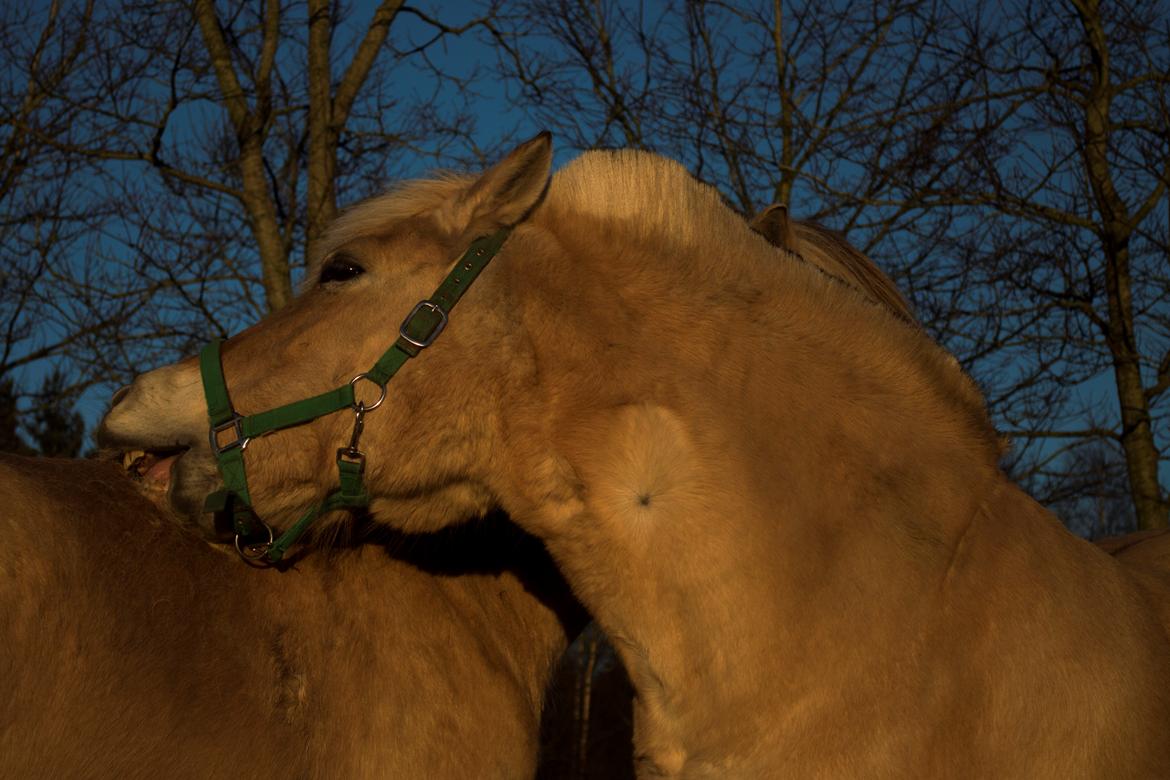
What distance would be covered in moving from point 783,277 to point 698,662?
44.6 inches

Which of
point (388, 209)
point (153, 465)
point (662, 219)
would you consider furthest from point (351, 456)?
point (662, 219)

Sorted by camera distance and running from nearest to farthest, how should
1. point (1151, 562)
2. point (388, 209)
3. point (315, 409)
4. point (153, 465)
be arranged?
point (315, 409)
point (153, 465)
point (388, 209)
point (1151, 562)

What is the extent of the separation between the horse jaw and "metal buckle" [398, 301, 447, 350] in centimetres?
60

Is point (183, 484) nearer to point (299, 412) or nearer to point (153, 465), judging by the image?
point (153, 465)

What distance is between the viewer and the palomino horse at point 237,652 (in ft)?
9.06

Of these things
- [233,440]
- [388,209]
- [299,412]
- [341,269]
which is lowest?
[233,440]

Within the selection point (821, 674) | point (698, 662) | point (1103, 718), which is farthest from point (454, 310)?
point (1103, 718)

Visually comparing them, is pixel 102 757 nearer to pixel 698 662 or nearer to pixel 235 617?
pixel 235 617

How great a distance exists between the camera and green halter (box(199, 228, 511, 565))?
3107mm

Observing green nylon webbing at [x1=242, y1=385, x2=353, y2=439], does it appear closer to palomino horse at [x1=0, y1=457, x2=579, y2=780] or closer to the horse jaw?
the horse jaw

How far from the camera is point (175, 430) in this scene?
3141mm

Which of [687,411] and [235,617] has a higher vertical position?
[687,411]

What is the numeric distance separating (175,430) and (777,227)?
2196mm

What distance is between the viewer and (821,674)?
2910 millimetres
